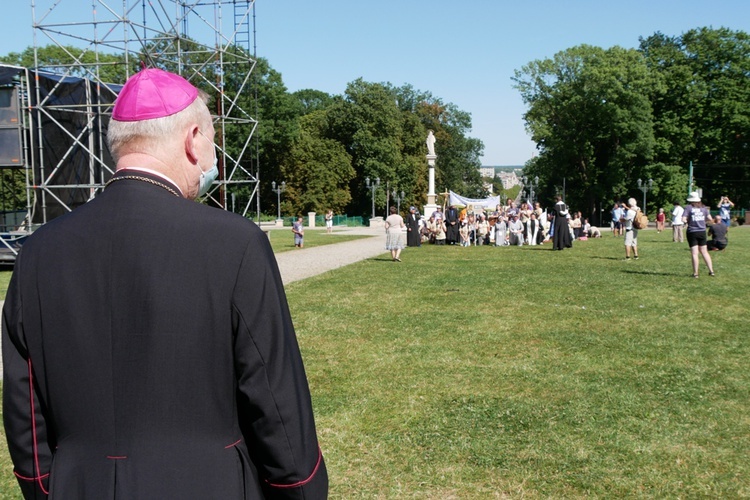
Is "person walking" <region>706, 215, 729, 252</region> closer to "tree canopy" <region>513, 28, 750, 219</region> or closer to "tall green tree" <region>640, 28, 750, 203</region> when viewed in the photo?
"tree canopy" <region>513, 28, 750, 219</region>

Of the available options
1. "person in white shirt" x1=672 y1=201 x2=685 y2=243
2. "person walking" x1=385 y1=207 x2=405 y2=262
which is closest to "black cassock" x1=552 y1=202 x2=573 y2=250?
"person in white shirt" x1=672 y1=201 x2=685 y2=243

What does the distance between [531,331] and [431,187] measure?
29471mm

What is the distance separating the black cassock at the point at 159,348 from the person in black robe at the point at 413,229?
26152mm

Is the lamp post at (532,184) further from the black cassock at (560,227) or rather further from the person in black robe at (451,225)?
the black cassock at (560,227)

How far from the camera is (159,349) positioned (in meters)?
1.72

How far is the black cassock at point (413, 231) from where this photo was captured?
28.1 m

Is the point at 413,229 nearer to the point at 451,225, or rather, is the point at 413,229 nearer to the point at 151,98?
the point at 451,225

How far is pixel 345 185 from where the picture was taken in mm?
70688

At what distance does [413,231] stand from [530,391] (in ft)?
72.6

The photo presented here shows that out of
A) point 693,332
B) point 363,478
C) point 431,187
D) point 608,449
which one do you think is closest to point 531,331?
point 693,332

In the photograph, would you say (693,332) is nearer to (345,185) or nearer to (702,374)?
(702,374)

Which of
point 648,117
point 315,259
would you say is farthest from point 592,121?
point 315,259

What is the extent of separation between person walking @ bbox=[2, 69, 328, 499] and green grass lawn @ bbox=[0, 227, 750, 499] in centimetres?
264

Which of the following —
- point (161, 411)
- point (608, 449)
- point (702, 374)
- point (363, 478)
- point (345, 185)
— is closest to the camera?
point (161, 411)
